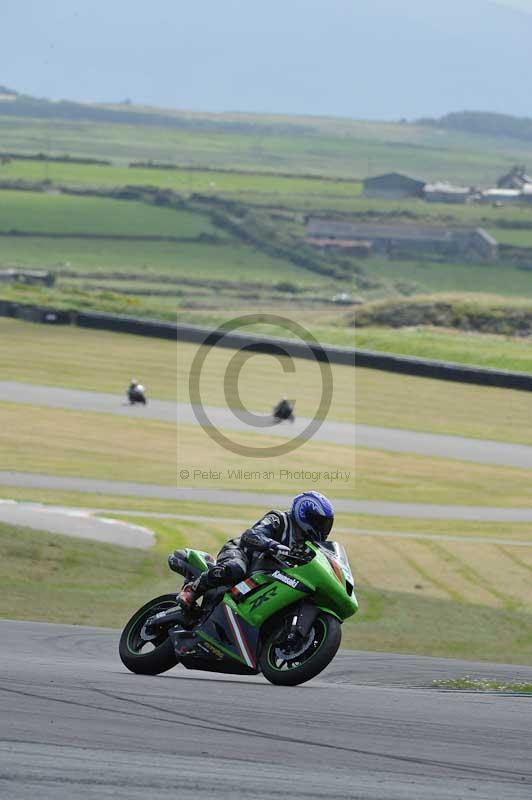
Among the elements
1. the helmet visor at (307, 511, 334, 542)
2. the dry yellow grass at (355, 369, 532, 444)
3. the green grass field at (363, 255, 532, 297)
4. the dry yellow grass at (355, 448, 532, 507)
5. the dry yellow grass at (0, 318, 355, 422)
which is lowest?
the green grass field at (363, 255, 532, 297)

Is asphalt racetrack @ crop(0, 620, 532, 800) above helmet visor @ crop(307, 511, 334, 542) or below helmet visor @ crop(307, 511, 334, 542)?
below

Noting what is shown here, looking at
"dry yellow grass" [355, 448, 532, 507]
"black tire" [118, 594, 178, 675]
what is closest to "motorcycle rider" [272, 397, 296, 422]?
"dry yellow grass" [355, 448, 532, 507]

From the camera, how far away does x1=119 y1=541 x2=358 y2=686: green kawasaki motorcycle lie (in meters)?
9.45

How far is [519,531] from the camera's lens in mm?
28906

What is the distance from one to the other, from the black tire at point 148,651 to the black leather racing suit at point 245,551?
1.49ft

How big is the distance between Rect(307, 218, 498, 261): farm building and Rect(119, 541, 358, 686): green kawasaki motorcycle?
123692 mm

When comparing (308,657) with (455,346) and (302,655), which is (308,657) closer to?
(302,655)

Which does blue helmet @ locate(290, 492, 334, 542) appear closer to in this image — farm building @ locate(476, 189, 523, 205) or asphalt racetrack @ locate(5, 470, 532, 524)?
asphalt racetrack @ locate(5, 470, 532, 524)

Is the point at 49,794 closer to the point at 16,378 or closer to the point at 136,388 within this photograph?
the point at 136,388

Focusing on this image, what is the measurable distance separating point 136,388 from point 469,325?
3113cm

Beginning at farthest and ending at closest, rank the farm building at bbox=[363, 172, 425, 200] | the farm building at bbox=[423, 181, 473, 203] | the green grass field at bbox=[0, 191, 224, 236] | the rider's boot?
the farm building at bbox=[363, 172, 425, 200]
the farm building at bbox=[423, 181, 473, 203]
the green grass field at bbox=[0, 191, 224, 236]
the rider's boot

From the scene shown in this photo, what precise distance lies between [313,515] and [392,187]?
182 meters

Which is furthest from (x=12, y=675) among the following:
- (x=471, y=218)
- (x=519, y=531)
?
(x=471, y=218)

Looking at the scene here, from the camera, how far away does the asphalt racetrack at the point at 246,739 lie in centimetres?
608
